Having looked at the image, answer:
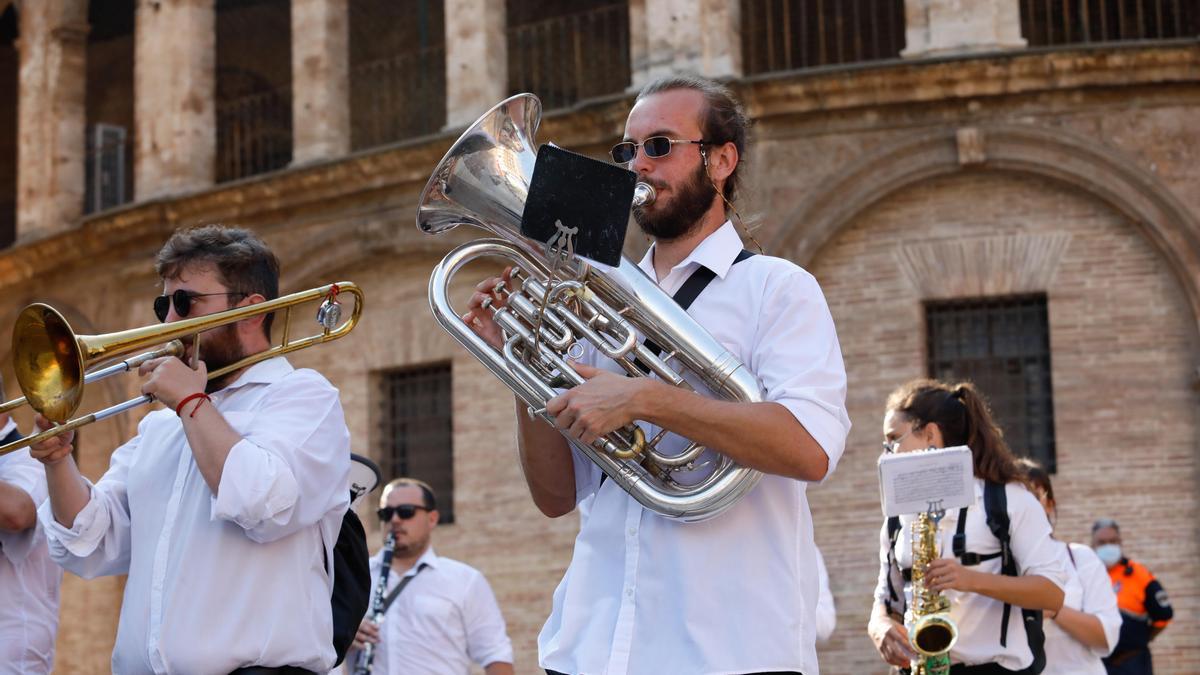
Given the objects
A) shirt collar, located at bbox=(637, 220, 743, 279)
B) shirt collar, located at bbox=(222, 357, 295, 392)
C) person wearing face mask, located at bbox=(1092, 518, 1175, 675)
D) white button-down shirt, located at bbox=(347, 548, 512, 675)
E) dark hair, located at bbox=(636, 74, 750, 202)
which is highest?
dark hair, located at bbox=(636, 74, 750, 202)

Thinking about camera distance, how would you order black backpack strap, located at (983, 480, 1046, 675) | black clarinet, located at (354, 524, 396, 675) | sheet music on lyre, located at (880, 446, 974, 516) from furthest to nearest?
black clarinet, located at (354, 524, 396, 675) → black backpack strap, located at (983, 480, 1046, 675) → sheet music on lyre, located at (880, 446, 974, 516)

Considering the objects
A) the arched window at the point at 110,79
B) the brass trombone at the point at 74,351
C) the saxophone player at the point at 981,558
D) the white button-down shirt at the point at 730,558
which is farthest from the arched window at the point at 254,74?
the white button-down shirt at the point at 730,558

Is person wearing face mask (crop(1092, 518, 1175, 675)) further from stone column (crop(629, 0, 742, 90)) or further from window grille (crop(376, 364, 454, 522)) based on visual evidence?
window grille (crop(376, 364, 454, 522))

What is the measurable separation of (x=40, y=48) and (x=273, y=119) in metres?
2.93

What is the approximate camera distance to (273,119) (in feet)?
71.4

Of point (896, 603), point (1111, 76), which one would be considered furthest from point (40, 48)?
point (896, 603)

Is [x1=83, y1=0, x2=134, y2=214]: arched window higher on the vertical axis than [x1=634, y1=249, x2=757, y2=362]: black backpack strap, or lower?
higher

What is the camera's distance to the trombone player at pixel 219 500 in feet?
14.9

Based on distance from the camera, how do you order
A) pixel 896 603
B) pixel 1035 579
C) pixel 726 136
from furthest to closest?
pixel 896 603 < pixel 1035 579 < pixel 726 136

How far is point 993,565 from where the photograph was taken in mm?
6715

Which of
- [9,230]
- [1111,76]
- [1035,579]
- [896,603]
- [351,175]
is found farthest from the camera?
[9,230]

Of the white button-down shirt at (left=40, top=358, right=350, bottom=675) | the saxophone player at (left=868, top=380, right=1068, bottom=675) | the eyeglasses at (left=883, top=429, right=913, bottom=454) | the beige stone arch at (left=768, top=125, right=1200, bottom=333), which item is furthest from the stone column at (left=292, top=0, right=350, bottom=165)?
the white button-down shirt at (left=40, top=358, right=350, bottom=675)

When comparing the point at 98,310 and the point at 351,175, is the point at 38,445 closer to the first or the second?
the point at 351,175

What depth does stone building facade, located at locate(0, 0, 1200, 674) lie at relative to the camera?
47.4 feet
